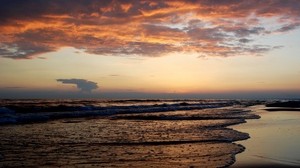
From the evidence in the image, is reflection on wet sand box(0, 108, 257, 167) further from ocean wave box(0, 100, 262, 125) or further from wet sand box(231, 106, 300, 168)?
ocean wave box(0, 100, 262, 125)

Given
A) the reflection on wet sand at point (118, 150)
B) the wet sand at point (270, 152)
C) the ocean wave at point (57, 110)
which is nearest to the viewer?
the reflection on wet sand at point (118, 150)

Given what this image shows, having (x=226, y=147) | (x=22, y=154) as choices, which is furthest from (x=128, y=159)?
(x=226, y=147)

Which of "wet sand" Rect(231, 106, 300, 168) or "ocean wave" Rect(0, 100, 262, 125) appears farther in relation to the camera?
"ocean wave" Rect(0, 100, 262, 125)

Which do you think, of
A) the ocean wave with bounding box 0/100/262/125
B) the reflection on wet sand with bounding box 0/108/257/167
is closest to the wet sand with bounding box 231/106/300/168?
the reflection on wet sand with bounding box 0/108/257/167

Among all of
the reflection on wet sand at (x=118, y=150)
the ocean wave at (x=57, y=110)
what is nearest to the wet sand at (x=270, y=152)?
the reflection on wet sand at (x=118, y=150)

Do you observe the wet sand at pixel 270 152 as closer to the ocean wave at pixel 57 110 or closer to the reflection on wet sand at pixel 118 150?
the reflection on wet sand at pixel 118 150

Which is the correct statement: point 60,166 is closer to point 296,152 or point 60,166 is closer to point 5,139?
point 5,139

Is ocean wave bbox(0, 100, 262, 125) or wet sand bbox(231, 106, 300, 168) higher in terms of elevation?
ocean wave bbox(0, 100, 262, 125)

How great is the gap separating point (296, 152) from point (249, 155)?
206 centimetres

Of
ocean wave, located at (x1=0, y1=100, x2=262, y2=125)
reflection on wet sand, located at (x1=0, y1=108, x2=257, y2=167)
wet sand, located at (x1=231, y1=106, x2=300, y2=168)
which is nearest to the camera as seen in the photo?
reflection on wet sand, located at (x1=0, y1=108, x2=257, y2=167)

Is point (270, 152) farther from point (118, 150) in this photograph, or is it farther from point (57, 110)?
point (57, 110)

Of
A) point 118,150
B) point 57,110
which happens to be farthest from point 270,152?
point 57,110

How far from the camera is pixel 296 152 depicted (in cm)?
1406

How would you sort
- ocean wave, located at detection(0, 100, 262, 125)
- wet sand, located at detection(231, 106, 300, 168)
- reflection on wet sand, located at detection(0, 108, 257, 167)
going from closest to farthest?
reflection on wet sand, located at detection(0, 108, 257, 167) → wet sand, located at detection(231, 106, 300, 168) → ocean wave, located at detection(0, 100, 262, 125)
